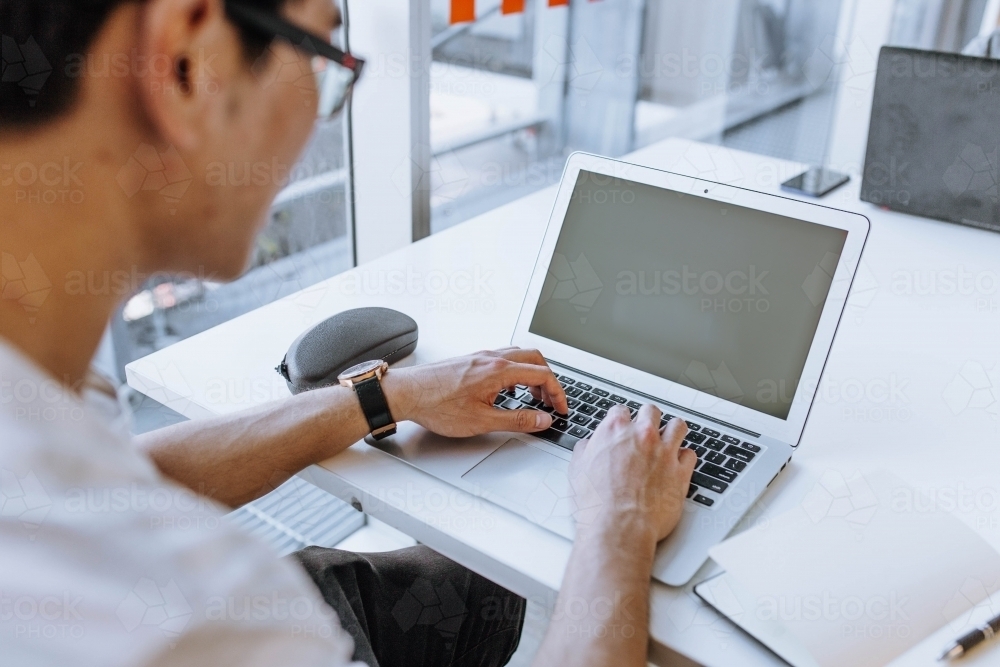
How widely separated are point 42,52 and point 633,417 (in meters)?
0.66

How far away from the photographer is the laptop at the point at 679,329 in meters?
0.86

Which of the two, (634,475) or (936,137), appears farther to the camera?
(936,137)

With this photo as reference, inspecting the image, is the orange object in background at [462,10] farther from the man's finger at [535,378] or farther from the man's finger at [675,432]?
the man's finger at [675,432]

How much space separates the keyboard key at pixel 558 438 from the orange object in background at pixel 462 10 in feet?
2.97

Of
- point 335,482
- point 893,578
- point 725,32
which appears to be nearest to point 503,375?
point 335,482

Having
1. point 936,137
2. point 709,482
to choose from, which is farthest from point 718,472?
point 936,137

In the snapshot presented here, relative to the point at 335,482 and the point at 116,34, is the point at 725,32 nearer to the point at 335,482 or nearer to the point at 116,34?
the point at 335,482

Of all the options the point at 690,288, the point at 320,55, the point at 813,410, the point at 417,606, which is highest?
the point at 320,55

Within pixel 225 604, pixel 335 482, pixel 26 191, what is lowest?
pixel 335 482

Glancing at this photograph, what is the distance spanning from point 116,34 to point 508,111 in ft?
6.65

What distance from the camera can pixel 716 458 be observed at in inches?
34.6

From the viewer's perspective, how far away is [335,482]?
0.88 metres

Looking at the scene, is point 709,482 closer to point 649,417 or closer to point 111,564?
point 649,417

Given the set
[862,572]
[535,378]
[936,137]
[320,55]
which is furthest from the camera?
[936,137]
